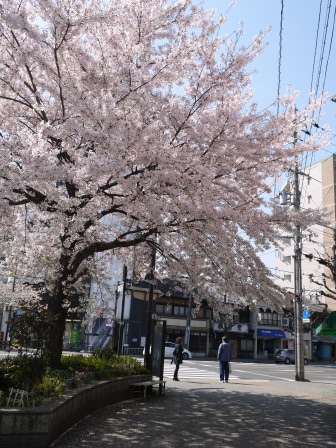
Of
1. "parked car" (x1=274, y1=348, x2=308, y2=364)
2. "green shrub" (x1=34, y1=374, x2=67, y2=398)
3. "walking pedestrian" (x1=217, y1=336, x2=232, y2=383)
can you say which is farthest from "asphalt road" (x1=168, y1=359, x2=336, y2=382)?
"green shrub" (x1=34, y1=374, x2=67, y2=398)

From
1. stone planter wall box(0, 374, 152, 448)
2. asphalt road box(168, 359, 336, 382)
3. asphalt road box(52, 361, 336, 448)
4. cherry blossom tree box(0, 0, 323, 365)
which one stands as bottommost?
asphalt road box(168, 359, 336, 382)

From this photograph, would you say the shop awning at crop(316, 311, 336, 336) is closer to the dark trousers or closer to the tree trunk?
the dark trousers

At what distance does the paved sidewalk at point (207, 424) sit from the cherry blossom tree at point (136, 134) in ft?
8.96

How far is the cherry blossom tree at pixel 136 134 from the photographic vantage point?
760 cm

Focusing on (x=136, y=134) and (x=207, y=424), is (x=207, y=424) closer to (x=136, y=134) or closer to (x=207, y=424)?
(x=207, y=424)

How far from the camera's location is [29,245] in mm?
12766

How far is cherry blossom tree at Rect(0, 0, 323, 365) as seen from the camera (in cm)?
760

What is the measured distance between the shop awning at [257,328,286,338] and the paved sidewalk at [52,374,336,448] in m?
41.7

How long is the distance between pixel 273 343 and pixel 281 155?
48926 millimetres

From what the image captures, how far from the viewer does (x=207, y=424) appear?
748cm

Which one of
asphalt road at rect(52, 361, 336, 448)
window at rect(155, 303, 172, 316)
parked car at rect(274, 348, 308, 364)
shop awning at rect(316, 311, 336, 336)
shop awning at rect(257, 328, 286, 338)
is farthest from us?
shop awning at rect(257, 328, 286, 338)

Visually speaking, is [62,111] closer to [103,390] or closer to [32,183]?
[32,183]

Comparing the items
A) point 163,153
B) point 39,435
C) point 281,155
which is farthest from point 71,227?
point 281,155

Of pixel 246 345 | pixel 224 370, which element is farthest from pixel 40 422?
pixel 246 345
